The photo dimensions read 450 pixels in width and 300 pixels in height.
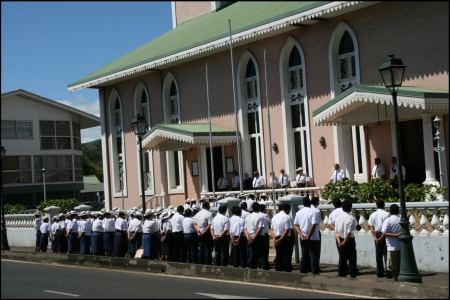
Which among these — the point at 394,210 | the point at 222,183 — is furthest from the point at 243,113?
the point at 394,210

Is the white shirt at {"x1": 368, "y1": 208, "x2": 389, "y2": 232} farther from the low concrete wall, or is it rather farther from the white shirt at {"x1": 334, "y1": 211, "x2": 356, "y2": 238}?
the low concrete wall

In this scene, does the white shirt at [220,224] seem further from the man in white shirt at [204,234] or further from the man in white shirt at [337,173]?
the man in white shirt at [337,173]

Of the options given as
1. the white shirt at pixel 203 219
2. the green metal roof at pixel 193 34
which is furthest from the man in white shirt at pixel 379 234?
the green metal roof at pixel 193 34

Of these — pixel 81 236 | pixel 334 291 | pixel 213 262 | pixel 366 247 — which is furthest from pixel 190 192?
pixel 334 291

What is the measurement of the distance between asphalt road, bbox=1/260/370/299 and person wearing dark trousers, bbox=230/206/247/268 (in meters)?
1.11

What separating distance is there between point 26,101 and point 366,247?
8.04 meters

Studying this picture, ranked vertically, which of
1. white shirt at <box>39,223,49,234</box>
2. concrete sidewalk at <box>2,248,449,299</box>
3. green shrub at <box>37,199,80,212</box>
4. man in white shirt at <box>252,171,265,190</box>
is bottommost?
concrete sidewalk at <box>2,248,449,299</box>

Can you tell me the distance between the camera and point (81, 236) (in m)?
22.2

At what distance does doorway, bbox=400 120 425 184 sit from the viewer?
22.3 metres

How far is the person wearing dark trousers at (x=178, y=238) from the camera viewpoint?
58.5 ft

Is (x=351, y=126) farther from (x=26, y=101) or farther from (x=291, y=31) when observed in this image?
(x=26, y=101)

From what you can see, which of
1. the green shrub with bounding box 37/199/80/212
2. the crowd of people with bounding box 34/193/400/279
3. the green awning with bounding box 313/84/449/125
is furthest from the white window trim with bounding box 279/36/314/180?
the green shrub with bounding box 37/199/80/212

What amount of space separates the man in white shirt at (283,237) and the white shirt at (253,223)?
38 cm

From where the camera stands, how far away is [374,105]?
21.4 m
